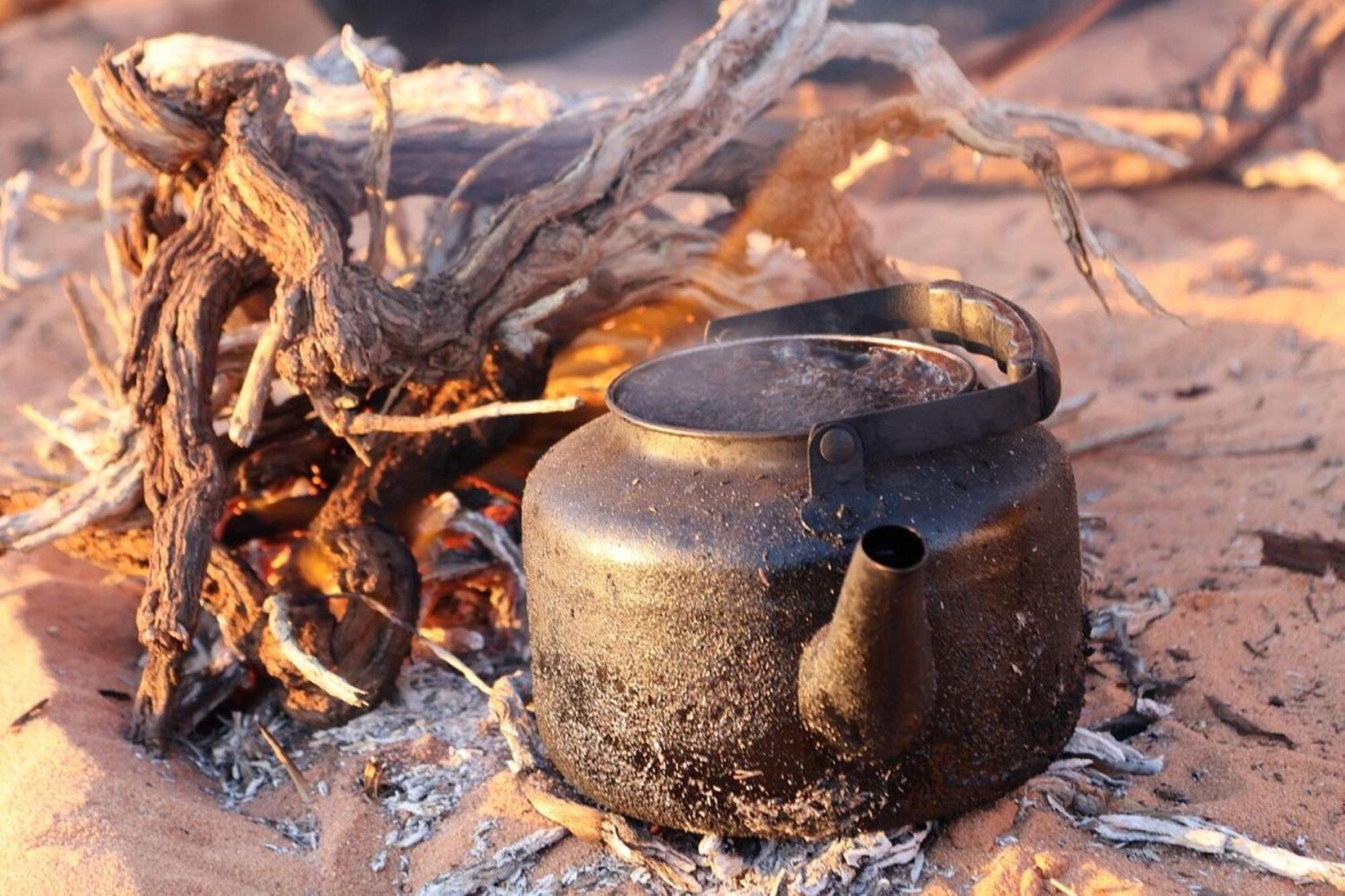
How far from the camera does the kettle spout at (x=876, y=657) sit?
177 centimetres

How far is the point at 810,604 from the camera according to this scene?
202cm

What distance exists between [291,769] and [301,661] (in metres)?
0.25

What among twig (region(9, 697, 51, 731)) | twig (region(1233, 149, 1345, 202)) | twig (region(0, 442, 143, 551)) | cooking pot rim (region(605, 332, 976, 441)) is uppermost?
cooking pot rim (region(605, 332, 976, 441))

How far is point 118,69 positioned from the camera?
2.90 metres

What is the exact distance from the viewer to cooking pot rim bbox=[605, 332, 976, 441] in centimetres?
208

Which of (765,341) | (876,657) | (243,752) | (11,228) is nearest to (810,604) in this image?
(876,657)

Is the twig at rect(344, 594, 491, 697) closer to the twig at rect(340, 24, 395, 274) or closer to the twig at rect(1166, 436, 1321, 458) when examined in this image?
the twig at rect(340, 24, 395, 274)

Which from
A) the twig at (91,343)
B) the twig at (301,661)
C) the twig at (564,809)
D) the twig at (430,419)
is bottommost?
the twig at (564,809)

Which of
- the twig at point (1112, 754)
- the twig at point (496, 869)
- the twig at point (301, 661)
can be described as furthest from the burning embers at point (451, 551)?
the twig at point (1112, 754)

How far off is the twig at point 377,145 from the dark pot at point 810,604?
1119mm

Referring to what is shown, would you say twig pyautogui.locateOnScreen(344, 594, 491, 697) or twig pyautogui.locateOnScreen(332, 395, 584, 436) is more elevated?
twig pyautogui.locateOnScreen(332, 395, 584, 436)

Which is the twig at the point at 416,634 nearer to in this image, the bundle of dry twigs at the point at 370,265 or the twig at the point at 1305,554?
the bundle of dry twigs at the point at 370,265

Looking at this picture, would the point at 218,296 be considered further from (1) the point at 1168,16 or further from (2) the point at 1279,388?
(1) the point at 1168,16

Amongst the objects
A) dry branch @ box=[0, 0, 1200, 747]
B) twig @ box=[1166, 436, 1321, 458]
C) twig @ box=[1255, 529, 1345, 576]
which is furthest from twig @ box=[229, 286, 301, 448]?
twig @ box=[1166, 436, 1321, 458]
